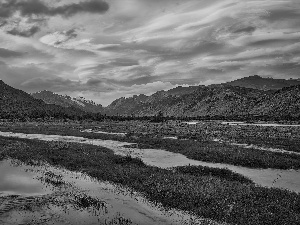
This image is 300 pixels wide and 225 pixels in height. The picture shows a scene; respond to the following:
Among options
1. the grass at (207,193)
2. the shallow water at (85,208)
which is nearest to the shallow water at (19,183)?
the shallow water at (85,208)

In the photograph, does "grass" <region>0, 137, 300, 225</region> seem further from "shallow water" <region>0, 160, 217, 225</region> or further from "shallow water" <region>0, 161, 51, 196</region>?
"shallow water" <region>0, 161, 51, 196</region>

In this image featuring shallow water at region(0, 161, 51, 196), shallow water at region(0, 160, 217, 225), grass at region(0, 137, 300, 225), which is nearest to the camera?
shallow water at region(0, 160, 217, 225)

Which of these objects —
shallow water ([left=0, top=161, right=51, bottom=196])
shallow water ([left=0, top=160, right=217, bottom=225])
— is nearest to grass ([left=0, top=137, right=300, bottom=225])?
shallow water ([left=0, top=160, right=217, bottom=225])

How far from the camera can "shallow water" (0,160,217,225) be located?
1412 cm

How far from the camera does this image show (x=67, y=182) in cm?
2120

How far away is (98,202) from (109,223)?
311 cm

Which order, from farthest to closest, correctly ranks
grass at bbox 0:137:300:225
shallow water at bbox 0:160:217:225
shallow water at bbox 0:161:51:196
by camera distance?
shallow water at bbox 0:161:51:196 → grass at bbox 0:137:300:225 → shallow water at bbox 0:160:217:225

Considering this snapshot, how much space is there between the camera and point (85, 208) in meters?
15.7

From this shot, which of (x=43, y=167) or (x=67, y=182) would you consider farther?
(x=43, y=167)

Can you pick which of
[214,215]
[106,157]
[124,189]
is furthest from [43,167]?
[214,215]

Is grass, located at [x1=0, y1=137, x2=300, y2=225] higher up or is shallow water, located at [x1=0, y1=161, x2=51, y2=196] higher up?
shallow water, located at [x1=0, y1=161, x2=51, y2=196]

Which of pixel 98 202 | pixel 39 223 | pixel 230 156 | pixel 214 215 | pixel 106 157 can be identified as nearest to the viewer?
pixel 39 223

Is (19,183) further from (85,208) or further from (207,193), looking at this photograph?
(207,193)

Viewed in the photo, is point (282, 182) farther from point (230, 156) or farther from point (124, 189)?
point (124, 189)
